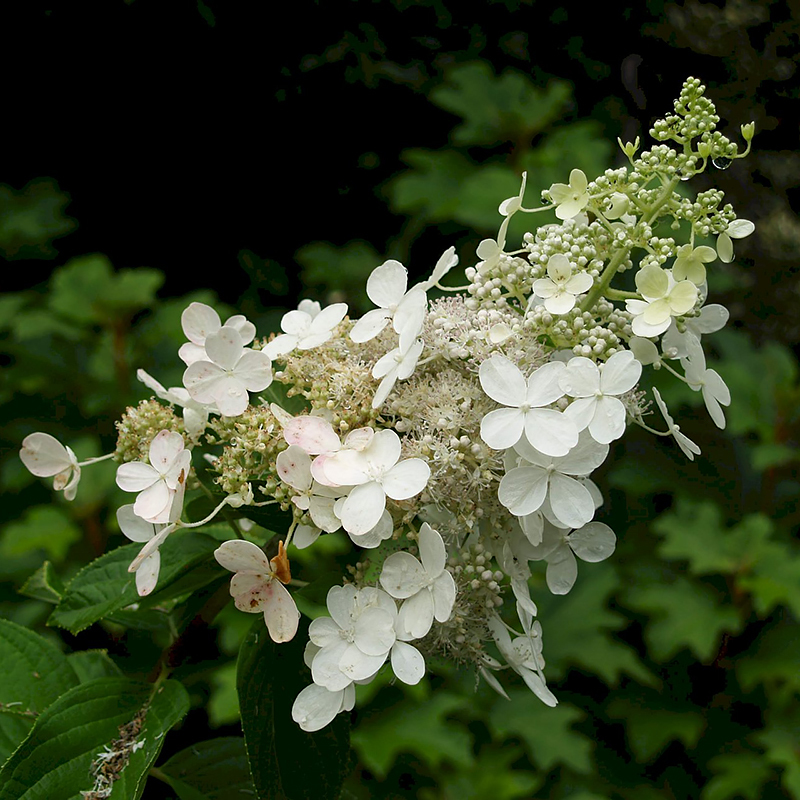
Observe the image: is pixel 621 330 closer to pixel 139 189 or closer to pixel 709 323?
pixel 709 323

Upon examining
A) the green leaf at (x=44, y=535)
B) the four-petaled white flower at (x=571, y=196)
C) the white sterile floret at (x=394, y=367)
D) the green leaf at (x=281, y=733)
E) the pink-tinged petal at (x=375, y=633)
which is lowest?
the green leaf at (x=44, y=535)

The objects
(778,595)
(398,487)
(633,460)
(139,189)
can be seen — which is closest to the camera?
(398,487)

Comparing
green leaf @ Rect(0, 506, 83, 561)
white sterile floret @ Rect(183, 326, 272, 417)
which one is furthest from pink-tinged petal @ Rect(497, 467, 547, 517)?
green leaf @ Rect(0, 506, 83, 561)

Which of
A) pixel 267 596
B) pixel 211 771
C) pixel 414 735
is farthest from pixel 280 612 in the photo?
pixel 414 735

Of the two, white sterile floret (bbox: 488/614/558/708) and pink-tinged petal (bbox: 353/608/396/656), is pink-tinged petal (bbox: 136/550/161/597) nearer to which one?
pink-tinged petal (bbox: 353/608/396/656)

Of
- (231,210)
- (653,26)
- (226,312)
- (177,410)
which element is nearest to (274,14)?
(231,210)

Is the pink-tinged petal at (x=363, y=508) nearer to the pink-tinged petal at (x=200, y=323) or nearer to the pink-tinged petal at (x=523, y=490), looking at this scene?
the pink-tinged petal at (x=523, y=490)

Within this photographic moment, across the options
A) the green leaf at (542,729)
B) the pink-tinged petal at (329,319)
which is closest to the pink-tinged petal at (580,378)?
the pink-tinged petal at (329,319)
